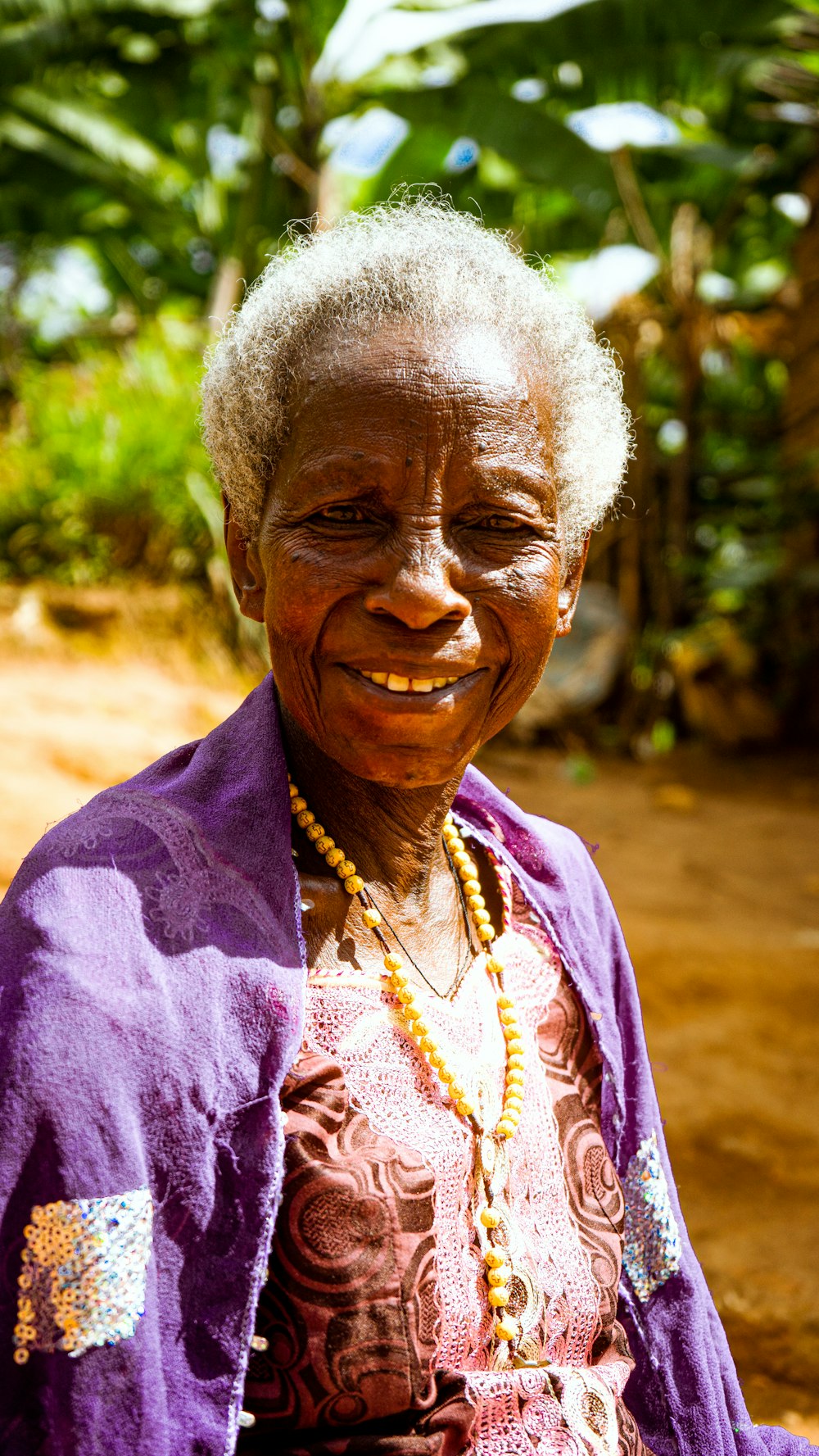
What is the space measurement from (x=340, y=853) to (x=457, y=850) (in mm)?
303

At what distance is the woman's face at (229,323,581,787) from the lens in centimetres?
134

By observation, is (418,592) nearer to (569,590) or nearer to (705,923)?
(569,590)

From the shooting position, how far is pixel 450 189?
10.1 metres

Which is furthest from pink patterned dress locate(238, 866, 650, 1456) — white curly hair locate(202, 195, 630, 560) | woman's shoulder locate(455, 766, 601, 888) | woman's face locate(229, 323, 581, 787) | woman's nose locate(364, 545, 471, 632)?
white curly hair locate(202, 195, 630, 560)

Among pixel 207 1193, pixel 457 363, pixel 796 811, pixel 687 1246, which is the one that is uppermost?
pixel 796 811

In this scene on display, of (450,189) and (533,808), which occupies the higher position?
(450,189)

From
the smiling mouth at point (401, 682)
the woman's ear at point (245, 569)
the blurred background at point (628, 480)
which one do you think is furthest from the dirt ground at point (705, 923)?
the woman's ear at point (245, 569)

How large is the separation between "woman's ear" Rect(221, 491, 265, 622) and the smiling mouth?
0.80 feet

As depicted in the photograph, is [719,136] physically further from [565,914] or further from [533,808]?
[565,914]

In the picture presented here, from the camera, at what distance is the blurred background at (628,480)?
4.70 meters

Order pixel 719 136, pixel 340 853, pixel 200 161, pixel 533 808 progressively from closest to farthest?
pixel 340 853, pixel 533 808, pixel 719 136, pixel 200 161

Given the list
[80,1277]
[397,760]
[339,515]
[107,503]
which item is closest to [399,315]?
[339,515]

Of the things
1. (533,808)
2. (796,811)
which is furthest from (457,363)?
(796,811)

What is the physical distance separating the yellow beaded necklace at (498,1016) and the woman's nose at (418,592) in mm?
324
